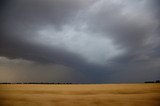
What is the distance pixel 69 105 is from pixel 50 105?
709 millimetres

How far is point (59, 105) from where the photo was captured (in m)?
8.25

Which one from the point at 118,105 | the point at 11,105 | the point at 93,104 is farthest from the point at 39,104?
the point at 118,105

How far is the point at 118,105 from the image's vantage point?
806cm

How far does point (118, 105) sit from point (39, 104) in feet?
9.74

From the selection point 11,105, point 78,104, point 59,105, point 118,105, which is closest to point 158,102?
point 118,105

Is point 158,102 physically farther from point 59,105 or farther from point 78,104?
point 59,105

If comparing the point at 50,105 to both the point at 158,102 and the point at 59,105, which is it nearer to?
the point at 59,105

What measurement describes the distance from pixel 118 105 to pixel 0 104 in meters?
4.41

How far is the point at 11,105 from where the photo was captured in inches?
320

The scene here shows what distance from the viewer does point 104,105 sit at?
8.14 m

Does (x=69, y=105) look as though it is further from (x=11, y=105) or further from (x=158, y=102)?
(x=158, y=102)

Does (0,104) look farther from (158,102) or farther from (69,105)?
(158,102)

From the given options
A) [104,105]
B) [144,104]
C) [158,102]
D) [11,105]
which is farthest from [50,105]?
[158,102]

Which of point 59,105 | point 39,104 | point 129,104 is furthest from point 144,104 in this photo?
point 39,104
